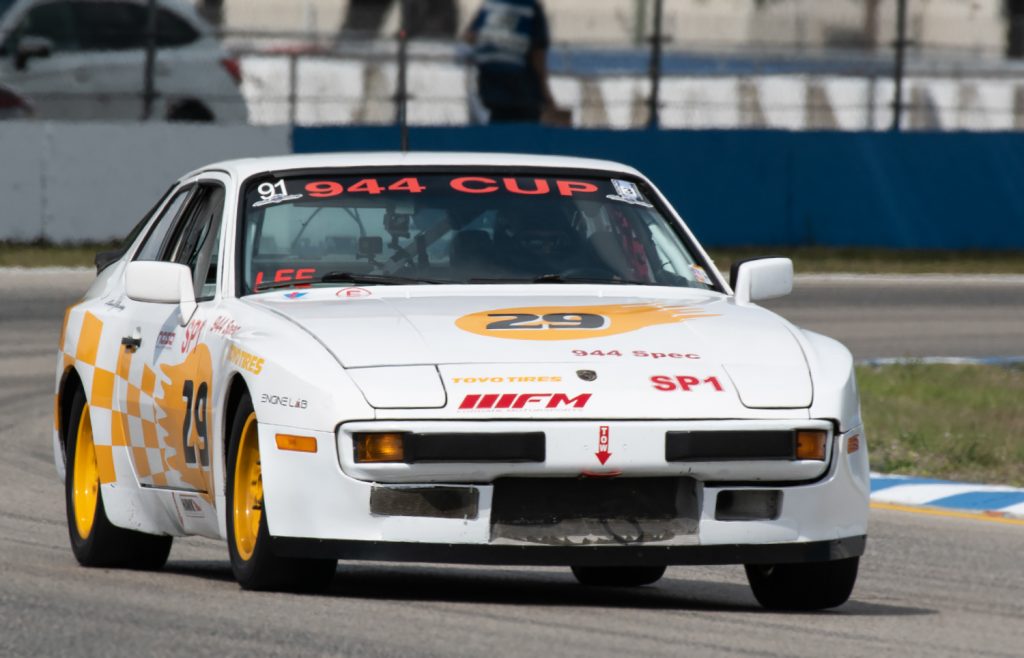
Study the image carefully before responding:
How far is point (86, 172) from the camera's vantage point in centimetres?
2294

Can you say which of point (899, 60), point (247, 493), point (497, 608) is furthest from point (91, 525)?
point (899, 60)

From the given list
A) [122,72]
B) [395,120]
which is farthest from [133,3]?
[395,120]

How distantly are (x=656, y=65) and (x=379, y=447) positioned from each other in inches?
826

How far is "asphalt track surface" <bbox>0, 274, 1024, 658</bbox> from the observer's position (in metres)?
5.52

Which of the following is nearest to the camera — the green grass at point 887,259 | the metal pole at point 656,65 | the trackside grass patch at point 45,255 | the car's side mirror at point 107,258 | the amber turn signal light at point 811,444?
the amber turn signal light at point 811,444

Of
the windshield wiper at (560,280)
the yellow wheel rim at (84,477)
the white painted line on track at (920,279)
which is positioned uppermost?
the windshield wiper at (560,280)

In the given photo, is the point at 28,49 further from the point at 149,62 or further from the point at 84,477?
the point at 84,477

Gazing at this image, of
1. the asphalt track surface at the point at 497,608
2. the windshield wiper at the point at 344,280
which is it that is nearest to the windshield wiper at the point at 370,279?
the windshield wiper at the point at 344,280

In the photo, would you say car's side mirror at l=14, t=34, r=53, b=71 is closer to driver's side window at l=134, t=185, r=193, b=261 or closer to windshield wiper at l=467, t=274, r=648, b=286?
driver's side window at l=134, t=185, r=193, b=261

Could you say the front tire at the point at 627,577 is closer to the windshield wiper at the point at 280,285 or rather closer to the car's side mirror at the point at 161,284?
the windshield wiper at the point at 280,285

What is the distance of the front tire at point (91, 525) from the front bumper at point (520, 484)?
1.63 meters

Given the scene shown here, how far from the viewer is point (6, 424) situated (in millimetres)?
12664

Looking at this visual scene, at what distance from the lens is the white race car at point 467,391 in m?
5.88

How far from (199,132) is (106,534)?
1648 centimetres
